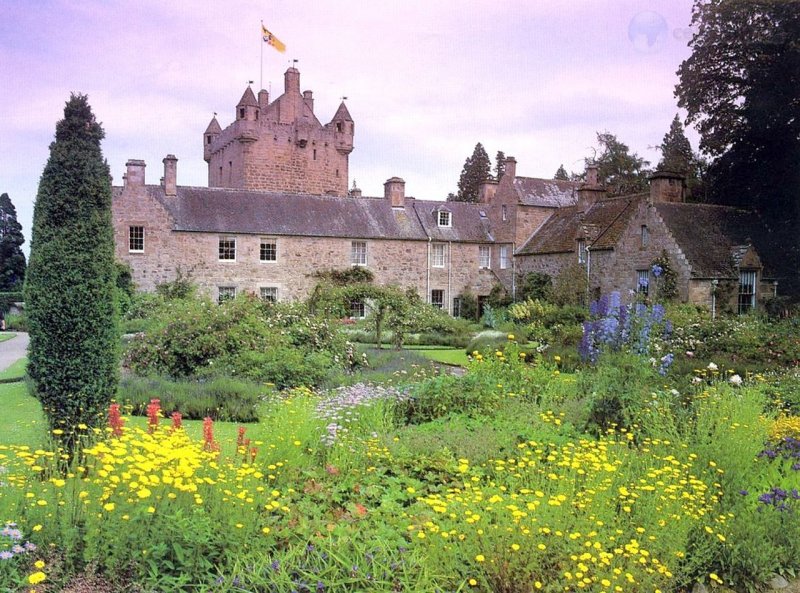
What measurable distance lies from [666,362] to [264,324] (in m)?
8.08

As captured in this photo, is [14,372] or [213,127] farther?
[213,127]

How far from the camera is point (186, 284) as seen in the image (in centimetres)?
2988

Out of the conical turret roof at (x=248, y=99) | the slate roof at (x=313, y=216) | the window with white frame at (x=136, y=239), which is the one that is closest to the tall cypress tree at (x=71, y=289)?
the window with white frame at (x=136, y=239)

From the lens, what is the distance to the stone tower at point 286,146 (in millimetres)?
41906

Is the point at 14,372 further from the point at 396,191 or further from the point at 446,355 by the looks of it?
the point at 396,191

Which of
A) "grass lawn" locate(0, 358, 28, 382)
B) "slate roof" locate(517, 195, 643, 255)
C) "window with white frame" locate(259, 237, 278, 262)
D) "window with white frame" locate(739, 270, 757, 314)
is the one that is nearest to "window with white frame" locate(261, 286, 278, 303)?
"window with white frame" locate(259, 237, 278, 262)

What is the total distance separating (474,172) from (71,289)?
49998mm

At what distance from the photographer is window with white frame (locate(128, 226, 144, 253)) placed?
98.5 feet

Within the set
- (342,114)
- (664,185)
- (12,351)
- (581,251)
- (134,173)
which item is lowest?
(12,351)

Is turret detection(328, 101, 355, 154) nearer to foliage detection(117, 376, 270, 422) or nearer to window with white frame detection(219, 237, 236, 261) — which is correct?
window with white frame detection(219, 237, 236, 261)

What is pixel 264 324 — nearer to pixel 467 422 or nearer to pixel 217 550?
pixel 467 422

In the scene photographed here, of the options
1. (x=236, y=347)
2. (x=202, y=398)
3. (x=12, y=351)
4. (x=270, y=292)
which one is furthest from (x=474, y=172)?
(x=202, y=398)

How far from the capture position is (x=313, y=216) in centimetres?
3375

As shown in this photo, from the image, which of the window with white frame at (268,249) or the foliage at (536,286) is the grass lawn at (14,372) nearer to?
the window with white frame at (268,249)
